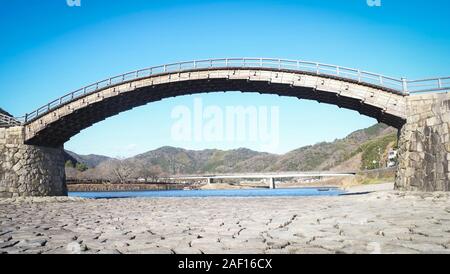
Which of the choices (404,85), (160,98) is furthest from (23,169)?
(404,85)

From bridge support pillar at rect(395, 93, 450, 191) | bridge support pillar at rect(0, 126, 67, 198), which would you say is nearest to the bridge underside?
bridge support pillar at rect(0, 126, 67, 198)

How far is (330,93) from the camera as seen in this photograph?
25.9 m

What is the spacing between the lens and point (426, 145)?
20109 mm

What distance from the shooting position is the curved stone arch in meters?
24.1

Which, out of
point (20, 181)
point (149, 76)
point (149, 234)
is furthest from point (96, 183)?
point (149, 234)

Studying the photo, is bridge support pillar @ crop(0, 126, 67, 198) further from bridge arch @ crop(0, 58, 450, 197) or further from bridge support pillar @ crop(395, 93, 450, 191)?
bridge support pillar @ crop(395, 93, 450, 191)

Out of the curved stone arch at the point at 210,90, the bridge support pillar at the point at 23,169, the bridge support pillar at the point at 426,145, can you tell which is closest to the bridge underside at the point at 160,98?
the curved stone arch at the point at 210,90

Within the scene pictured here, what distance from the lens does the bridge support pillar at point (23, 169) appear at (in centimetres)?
2875

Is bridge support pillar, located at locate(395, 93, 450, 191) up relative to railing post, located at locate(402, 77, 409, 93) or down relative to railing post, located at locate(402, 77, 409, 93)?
down

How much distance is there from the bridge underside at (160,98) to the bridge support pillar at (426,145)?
108 inches

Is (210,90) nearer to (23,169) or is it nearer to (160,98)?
(160,98)

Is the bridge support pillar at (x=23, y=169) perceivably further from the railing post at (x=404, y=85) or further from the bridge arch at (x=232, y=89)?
the railing post at (x=404, y=85)
